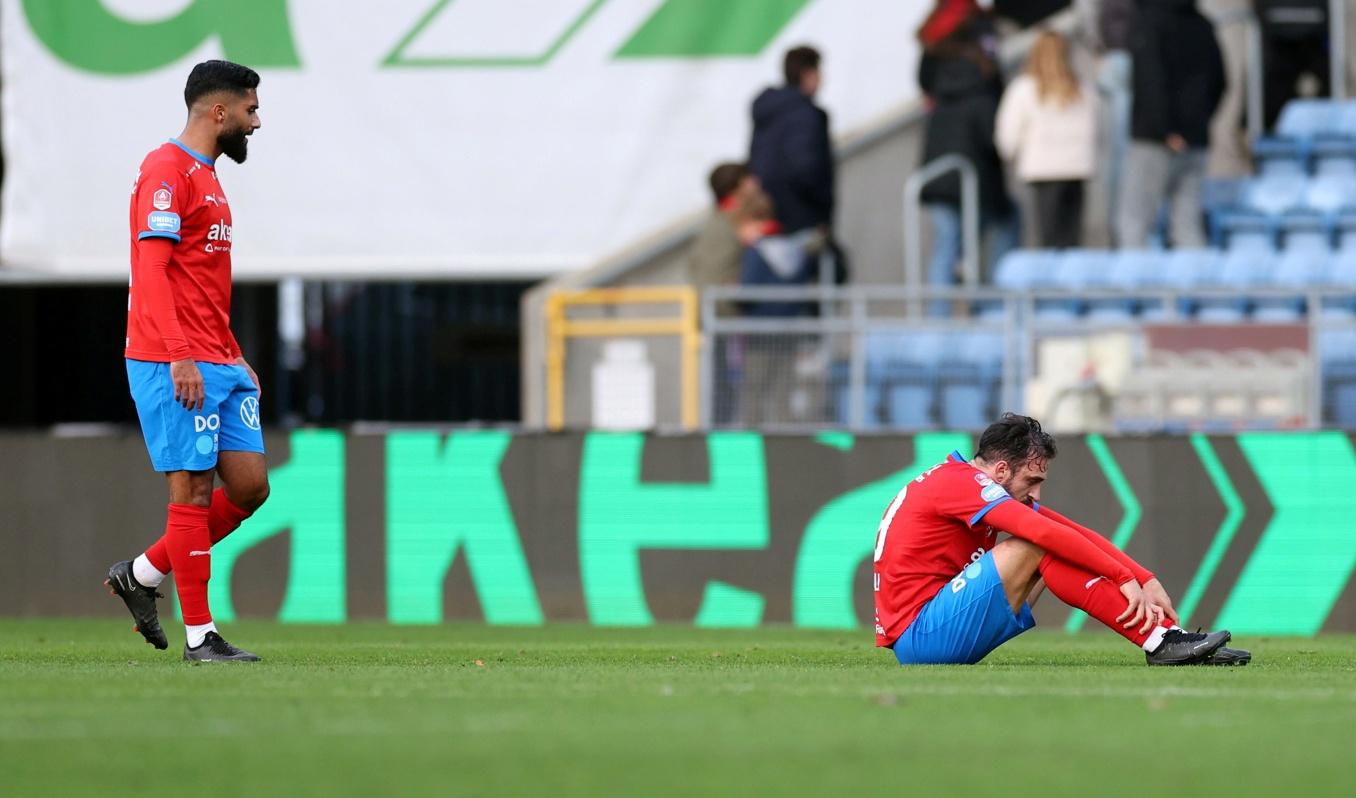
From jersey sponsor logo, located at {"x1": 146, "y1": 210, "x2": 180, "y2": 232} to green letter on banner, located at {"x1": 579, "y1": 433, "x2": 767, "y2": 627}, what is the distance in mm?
6264

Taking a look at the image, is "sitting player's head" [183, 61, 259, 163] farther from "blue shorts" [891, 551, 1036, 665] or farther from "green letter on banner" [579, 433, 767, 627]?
"green letter on banner" [579, 433, 767, 627]

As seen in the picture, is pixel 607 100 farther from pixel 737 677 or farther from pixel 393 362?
pixel 737 677

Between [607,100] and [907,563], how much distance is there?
10596 millimetres

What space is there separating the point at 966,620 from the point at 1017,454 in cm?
64

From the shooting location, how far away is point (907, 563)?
841 cm

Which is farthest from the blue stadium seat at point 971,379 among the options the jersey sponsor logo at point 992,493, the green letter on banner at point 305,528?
the jersey sponsor logo at point 992,493

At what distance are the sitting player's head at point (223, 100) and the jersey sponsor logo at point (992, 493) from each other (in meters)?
3.01

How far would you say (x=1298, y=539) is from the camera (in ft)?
44.1

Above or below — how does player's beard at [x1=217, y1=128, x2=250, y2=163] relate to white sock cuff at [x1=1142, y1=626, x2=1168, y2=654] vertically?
above

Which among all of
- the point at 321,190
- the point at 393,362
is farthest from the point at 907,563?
the point at 393,362

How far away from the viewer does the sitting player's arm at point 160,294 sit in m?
8.09

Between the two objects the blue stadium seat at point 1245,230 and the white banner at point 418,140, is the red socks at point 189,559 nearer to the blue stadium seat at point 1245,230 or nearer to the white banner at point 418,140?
the white banner at point 418,140

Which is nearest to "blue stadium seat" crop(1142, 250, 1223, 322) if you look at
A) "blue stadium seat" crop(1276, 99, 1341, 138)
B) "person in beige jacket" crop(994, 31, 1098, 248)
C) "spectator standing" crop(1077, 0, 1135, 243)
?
"person in beige jacket" crop(994, 31, 1098, 248)

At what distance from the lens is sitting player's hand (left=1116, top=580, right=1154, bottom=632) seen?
8.10 m
